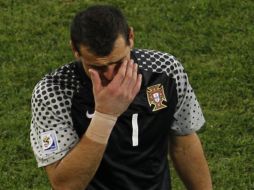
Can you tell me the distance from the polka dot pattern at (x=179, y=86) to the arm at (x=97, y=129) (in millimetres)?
407

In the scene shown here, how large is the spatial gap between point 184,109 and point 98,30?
824 millimetres

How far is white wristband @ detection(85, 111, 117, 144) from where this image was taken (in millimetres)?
3676

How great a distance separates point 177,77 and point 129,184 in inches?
26.7

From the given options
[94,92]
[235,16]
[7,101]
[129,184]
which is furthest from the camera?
[235,16]

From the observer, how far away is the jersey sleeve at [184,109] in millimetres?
4129

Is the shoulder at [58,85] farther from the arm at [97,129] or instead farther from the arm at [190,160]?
the arm at [190,160]

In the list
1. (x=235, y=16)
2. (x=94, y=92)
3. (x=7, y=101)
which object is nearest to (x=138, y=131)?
(x=94, y=92)

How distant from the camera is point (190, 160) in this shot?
4.40 meters

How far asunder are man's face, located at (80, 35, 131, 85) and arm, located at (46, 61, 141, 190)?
0.08 meters

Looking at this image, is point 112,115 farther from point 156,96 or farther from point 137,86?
point 156,96

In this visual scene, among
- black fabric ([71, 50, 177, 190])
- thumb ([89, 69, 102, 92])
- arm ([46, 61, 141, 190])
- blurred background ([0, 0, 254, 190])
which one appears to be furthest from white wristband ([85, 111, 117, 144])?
blurred background ([0, 0, 254, 190])

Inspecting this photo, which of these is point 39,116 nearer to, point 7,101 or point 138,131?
point 138,131

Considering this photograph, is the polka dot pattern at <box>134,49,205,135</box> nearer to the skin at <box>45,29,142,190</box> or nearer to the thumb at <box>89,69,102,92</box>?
the skin at <box>45,29,142,190</box>

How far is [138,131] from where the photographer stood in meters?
4.00
